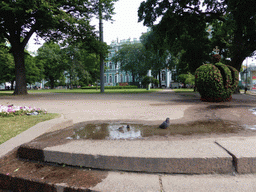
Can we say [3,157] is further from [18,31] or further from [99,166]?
[18,31]

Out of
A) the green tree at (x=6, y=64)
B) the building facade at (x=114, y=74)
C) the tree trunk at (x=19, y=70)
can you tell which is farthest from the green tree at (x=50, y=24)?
the building facade at (x=114, y=74)

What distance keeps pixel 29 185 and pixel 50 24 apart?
16.4 m

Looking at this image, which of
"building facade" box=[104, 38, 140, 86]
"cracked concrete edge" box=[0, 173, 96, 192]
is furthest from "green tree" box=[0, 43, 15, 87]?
"building facade" box=[104, 38, 140, 86]

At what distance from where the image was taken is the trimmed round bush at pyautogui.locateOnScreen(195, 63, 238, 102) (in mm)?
9281

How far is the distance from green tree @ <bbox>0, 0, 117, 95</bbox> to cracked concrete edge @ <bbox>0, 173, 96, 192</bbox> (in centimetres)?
1513

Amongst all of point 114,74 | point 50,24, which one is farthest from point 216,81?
point 114,74

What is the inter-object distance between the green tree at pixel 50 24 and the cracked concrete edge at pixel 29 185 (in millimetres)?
15132

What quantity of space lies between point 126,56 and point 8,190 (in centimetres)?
3457

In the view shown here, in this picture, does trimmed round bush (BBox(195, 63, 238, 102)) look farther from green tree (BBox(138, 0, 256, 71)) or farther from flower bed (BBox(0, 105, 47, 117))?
→ flower bed (BBox(0, 105, 47, 117))

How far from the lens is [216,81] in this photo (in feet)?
30.3

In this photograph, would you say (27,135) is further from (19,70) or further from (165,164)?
(19,70)

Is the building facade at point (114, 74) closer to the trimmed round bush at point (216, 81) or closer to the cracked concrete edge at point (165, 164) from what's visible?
the trimmed round bush at point (216, 81)

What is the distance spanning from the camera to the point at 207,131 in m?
3.61

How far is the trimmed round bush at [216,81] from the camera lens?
928 cm
